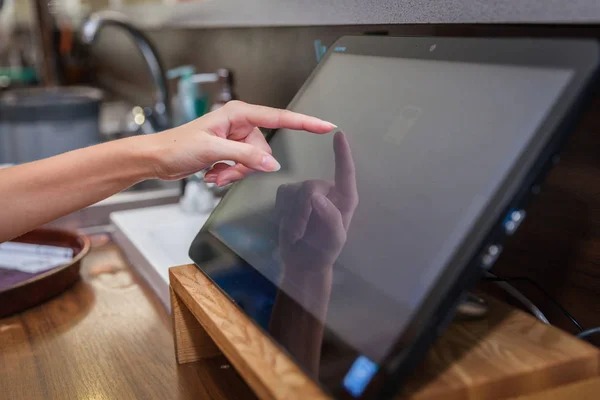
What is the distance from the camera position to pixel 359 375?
453mm

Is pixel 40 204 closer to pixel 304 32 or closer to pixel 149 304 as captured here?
pixel 149 304

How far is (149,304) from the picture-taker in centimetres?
94

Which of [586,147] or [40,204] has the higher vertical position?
[586,147]

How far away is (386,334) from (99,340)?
1.66 feet

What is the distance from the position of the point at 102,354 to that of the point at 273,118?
1.28ft

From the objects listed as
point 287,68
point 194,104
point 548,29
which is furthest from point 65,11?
point 548,29

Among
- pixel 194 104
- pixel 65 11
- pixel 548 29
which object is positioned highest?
pixel 548 29

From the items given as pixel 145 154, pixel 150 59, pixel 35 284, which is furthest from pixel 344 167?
pixel 150 59

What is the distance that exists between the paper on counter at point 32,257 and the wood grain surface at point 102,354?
7cm

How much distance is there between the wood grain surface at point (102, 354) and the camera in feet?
2.26

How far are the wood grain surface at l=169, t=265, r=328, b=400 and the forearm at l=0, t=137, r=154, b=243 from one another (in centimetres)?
16

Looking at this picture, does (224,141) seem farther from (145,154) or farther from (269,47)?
(269,47)

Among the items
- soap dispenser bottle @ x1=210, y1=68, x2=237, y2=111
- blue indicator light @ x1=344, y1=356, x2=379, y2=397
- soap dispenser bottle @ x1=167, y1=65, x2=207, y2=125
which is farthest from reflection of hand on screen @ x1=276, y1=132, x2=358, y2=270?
soap dispenser bottle @ x1=167, y1=65, x2=207, y2=125

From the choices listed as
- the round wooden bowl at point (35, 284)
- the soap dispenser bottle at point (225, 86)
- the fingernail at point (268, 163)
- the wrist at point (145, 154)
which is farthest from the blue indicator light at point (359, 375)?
the soap dispenser bottle at point (225, 86)
